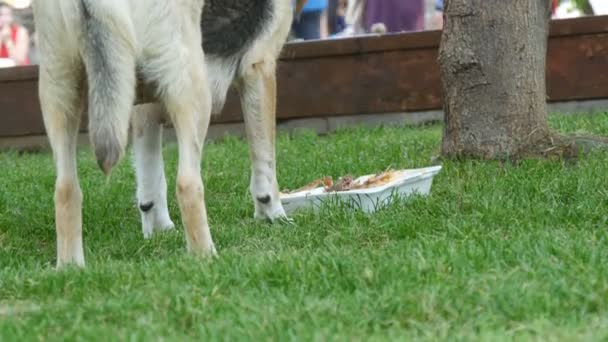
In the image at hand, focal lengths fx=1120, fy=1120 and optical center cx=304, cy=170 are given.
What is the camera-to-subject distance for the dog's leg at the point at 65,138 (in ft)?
16.1

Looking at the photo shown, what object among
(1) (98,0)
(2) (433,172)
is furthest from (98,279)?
(2) (433,172)

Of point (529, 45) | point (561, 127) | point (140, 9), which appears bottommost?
point (561, 127)

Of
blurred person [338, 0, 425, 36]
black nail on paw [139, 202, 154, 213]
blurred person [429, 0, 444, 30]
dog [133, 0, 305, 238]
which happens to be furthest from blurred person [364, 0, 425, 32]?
black nail on paw [139, 202, 154, 213]

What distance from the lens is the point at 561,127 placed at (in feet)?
29.4

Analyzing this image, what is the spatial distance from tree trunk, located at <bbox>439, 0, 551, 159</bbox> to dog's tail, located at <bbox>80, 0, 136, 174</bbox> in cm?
297

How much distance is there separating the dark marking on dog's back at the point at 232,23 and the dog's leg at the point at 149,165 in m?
0.56

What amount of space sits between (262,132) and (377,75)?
5381 mm

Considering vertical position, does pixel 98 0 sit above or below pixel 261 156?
above

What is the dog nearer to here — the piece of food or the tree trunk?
the piece of food

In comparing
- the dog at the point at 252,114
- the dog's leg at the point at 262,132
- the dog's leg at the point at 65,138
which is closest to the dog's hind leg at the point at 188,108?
the dog's leg at the point at 65,138

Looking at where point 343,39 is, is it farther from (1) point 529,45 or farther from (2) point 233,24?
(2) point 233,24

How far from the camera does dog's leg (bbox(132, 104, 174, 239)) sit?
249 inches

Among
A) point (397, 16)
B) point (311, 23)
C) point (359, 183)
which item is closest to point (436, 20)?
point (397, 16)

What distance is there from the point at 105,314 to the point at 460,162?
142 inches
